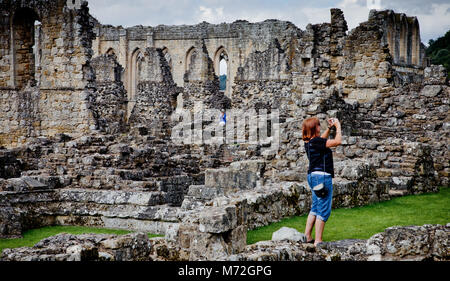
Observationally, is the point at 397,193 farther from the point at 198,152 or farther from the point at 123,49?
the point at 123,49

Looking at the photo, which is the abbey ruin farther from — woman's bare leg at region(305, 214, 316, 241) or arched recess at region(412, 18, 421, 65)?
arched recess at region(412, 18, 421, 65)

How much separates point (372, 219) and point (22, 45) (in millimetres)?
12086

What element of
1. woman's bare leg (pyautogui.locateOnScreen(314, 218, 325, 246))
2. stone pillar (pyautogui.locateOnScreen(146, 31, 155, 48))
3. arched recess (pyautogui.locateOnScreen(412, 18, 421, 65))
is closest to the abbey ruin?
woman's bare leg (pyautogui.locateOnScreen(314, 218, 325, 246))

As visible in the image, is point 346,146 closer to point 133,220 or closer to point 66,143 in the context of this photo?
point 133,220

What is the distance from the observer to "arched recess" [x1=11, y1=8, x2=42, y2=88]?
16.3 metres

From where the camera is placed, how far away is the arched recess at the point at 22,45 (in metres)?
16.3

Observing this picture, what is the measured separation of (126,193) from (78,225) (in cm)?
86

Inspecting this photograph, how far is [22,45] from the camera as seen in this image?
53.7ft

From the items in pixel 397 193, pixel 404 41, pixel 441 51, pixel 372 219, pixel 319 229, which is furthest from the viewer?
pixel 441 51

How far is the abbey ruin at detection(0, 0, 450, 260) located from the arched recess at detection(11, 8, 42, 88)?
1.4 inches

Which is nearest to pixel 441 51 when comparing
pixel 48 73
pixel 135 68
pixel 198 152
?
pixel 135 68

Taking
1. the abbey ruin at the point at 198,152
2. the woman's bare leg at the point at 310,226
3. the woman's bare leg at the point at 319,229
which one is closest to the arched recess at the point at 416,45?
the abbey ruin at the point at 198,152

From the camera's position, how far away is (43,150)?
12.2 metres
